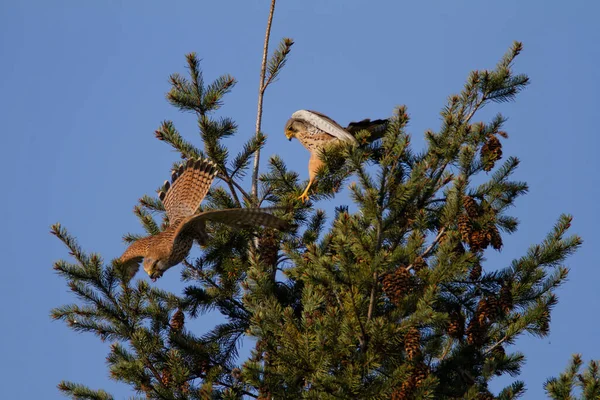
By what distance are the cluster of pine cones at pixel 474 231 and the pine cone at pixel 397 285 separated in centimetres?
58

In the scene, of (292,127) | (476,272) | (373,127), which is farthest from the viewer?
(292,127)

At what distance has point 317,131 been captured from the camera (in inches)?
344

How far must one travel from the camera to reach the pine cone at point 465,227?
21.2 ft

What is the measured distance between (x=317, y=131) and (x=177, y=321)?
245cm

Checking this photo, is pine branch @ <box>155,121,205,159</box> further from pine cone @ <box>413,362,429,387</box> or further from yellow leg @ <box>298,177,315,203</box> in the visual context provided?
pine cone @ <box>413,362,429,387</box>

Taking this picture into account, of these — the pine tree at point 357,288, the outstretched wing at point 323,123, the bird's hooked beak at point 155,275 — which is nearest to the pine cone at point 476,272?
the pine tree at point 357,288

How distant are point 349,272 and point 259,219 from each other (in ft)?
4.42

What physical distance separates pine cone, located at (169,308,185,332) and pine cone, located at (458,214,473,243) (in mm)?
2165

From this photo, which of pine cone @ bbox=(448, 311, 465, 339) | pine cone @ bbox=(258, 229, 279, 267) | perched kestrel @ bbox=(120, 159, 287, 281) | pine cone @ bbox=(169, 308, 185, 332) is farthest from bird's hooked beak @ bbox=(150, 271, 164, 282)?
pine cone @ bbox=(448, 311, 465, 339)

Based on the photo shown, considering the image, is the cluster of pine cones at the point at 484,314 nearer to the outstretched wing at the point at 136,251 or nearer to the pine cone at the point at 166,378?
the pine cone at the point at 166,378

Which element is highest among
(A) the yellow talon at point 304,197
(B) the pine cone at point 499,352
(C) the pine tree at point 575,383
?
(A) the yellow talon at point 304,197

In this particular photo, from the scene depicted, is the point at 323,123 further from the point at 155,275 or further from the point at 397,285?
the point at 397,285

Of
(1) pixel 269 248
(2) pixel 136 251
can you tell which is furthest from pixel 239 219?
(2) pixel 136 251

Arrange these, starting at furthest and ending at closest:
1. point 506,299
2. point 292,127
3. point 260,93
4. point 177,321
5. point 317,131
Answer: point 292,127
point 317,131
point 260,93
point 177,321
point 506,299
